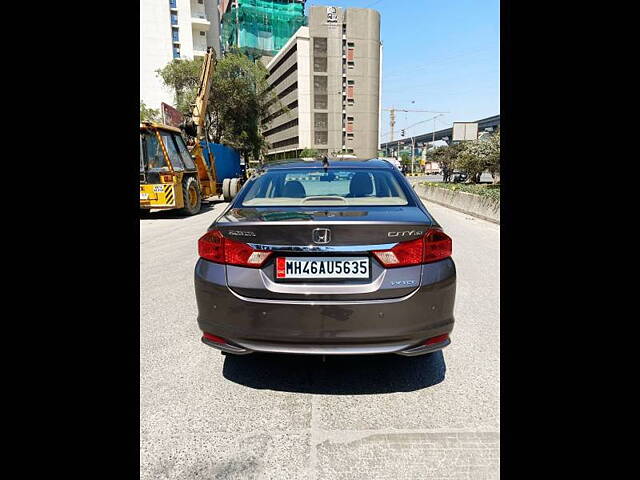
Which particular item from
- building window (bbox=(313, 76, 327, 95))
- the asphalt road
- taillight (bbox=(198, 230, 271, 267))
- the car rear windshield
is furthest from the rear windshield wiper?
building window (bbox=(313, 76, 327, 95))

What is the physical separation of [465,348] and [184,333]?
2595 mm

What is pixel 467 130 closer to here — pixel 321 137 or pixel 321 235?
pixel 321 235

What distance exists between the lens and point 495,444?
210 centimetres

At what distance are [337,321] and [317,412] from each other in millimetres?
648

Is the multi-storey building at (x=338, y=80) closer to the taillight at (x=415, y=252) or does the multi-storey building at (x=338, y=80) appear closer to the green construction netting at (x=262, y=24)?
the green construction netting at (x=262, y=24)

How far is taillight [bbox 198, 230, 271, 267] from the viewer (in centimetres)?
230

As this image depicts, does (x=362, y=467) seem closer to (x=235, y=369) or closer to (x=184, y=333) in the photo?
(x=235, y=369)
